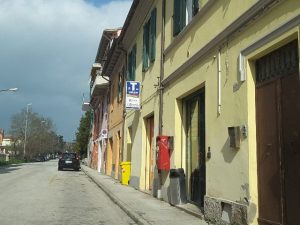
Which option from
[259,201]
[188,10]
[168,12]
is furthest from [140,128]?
[259,201]

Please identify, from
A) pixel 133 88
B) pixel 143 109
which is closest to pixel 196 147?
pixel 143 109

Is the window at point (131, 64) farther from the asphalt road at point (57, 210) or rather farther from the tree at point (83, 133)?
the tree at point (83, 133)

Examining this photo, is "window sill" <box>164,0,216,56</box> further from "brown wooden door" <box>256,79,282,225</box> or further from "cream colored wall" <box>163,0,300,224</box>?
"brown wooden door" <box>256,79,282,225</box>

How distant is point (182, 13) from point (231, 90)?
174 inches

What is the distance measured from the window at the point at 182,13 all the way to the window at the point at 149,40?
3.12 metres

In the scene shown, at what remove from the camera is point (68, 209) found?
11.9 metres

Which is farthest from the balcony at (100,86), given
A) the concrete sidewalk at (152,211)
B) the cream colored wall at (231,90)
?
the cream colored wall at (231,90)

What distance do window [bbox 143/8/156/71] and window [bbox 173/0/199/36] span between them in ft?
10.3

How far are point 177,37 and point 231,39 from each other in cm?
382

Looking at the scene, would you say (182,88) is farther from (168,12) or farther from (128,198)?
(128,198)

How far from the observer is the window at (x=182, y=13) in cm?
1144

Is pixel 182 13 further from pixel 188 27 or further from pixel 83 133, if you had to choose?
pixel 83 133

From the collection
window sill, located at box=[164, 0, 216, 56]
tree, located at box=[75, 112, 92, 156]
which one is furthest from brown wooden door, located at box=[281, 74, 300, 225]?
tree, located at box=[75, 112, 92, 156]

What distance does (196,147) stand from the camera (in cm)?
1157
